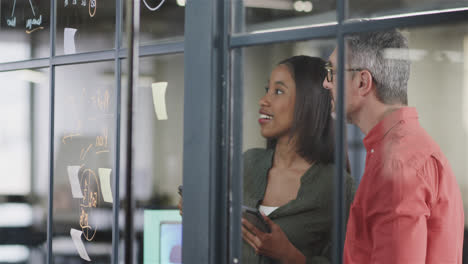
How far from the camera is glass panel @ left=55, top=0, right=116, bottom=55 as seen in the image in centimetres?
305

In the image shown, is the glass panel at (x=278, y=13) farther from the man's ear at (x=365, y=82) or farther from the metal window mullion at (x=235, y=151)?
the man's ear at (x=365, y=82)

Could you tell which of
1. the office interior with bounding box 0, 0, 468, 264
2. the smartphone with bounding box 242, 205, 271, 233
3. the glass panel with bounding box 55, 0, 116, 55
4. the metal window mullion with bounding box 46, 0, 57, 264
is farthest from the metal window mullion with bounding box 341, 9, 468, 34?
the metal window mullion with bounding box 46, 0, 57, 264

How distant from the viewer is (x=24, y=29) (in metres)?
3.57

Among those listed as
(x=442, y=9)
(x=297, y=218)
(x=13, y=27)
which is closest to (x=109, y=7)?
(x=13, y=27)

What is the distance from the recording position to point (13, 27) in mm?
3684

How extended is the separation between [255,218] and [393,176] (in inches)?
26.7

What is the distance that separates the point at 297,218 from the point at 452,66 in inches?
34.3

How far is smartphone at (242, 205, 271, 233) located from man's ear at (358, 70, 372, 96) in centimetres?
70

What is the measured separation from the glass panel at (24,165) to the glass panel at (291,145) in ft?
4.87

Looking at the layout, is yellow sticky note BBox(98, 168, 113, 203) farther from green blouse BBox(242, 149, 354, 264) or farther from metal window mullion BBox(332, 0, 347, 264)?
metal window mullion BBox(332, 0, 347, 264)

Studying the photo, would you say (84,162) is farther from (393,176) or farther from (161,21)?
→ (393,176)

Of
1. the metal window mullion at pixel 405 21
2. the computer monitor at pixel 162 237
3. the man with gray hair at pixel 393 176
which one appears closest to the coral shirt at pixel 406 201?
the man with gray hair at pixel 393 176

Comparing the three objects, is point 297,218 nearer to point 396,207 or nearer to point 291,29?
point 396,207

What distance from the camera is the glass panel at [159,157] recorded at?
9.09ft
